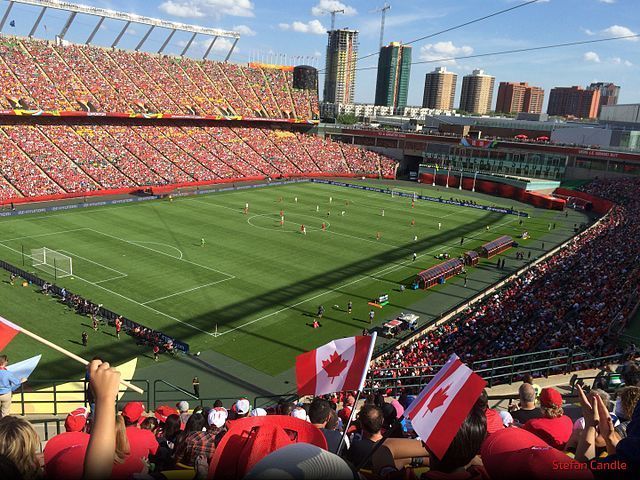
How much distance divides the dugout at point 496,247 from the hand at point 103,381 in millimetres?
45121

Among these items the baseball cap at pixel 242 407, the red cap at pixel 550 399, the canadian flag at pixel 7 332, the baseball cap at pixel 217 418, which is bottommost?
the baseball cap at pixel 242 407

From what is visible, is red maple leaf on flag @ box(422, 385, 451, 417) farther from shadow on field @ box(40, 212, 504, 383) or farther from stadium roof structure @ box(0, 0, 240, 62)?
stadium roof structure @ box(0, 0, 240, 62)

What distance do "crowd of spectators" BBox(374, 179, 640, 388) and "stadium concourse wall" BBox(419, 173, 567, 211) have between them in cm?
3067

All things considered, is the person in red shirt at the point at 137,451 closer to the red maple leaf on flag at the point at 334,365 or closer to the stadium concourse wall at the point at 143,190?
the red maple leaf on flag at the point at 334,365

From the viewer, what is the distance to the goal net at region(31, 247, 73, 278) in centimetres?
3556

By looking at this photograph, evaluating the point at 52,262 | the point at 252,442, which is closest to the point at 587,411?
the point at 252,442

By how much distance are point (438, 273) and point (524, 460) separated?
118ft

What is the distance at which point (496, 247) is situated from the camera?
47.0 metres

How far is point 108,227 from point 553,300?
3791cm

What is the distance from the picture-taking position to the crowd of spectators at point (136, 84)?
2753 inches

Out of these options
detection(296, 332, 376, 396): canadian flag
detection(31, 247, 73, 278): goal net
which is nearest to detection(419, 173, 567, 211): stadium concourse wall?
detection(31, 247, 73, 278): goal net

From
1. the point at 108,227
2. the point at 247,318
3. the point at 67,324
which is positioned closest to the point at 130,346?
the point at 67,324

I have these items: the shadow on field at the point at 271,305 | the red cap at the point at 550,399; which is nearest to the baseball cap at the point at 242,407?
the red cap at the point at 550,399

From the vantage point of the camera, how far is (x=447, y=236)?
53219mm
